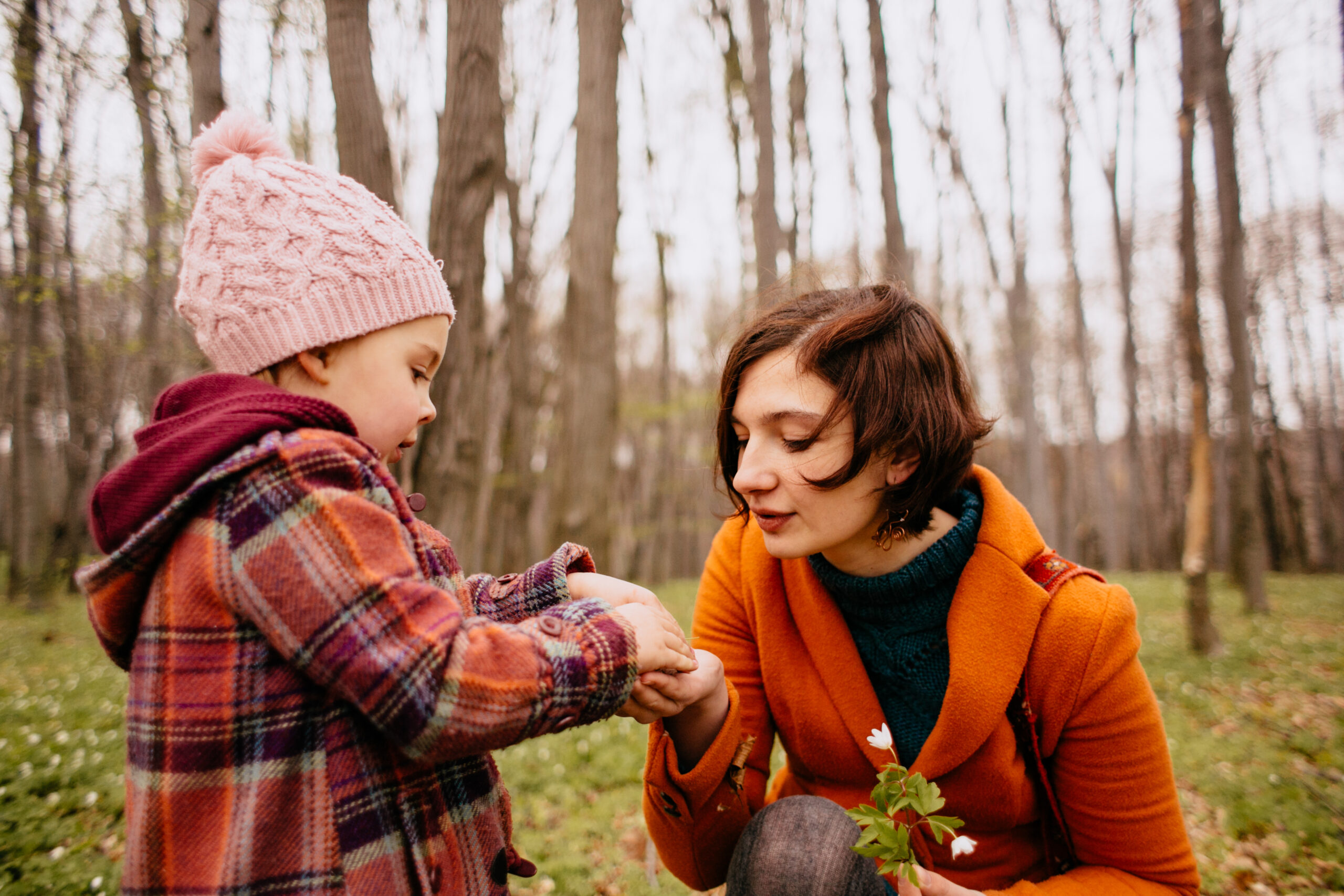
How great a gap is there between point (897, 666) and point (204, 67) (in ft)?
14.6

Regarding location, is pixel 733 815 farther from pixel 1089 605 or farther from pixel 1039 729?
pixel 1089 605

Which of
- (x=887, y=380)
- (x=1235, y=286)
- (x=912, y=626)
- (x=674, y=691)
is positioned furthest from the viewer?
(x=1235, y=286)

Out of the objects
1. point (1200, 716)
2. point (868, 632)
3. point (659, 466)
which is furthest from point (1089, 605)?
point (659, 466)

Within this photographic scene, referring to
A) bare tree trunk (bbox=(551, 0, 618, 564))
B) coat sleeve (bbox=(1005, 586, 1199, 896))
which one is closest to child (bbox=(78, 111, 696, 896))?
coat sleeve (bbox=(1005, 586, 1199, 896))

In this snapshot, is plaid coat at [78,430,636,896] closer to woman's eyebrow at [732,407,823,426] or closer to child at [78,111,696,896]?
child at [78,111,696,896]

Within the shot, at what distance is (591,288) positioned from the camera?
17.6ft

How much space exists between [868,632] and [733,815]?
53 centimetres

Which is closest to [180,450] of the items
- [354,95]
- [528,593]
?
[528,593]

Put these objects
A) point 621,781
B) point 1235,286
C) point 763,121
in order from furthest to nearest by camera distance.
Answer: point 763,121, point 1235,286, point 621,781

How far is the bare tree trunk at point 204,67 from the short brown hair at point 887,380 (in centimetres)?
360

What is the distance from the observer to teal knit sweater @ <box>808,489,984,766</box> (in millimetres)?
1640

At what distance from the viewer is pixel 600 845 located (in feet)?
10.8

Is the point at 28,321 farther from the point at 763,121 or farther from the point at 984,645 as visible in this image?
the point at 984,645

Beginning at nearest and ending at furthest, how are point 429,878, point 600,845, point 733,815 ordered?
point 429,878, point 733,815, point 600,845
